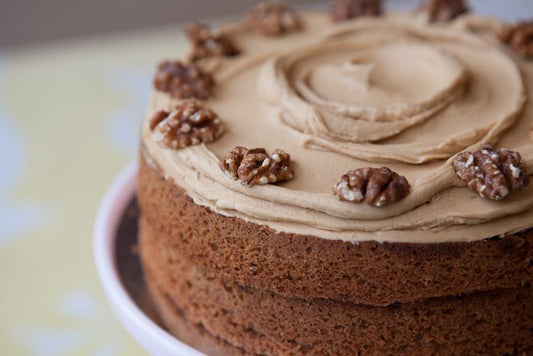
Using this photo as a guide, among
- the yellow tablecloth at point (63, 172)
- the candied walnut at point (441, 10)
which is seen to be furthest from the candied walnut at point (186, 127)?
the candied walnut at point (441, 10)

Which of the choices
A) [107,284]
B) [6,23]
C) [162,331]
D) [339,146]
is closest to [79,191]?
[107,284]

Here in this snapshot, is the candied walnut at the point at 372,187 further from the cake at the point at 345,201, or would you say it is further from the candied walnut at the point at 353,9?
the candied walnut at the point at 353,9

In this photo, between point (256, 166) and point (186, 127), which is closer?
point (256, 166)

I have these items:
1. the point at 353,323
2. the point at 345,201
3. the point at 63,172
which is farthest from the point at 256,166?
the point at 63,172

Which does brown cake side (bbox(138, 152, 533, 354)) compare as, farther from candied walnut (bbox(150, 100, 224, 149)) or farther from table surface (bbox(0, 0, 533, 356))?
table surface (bbox(0, 0, 533, 356))

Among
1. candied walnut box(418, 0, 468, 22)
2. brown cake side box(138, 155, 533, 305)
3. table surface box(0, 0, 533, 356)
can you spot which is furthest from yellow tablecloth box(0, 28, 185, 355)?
candied walnut box(418, 0, 468, 22)

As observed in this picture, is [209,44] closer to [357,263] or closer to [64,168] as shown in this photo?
[357,263]

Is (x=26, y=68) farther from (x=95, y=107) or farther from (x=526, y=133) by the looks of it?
(x=526, y=133)
